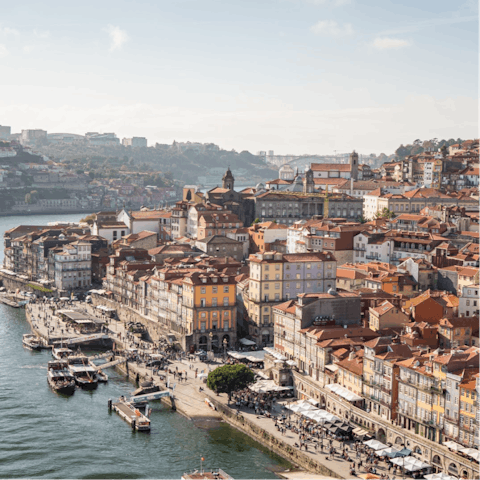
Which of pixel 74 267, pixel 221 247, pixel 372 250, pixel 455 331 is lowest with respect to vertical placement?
pixel 74 267

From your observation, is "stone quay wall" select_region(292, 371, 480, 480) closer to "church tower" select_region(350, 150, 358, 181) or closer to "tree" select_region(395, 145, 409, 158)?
"church tower" select_region(350, 150, 358, 181)

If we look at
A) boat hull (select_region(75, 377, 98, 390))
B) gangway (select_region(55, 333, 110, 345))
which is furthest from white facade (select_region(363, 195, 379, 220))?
boat hull (select_region(75, 377, 98, 390))

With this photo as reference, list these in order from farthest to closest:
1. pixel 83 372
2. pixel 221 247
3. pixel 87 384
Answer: pixel 221 247 < pixel 83 372 < pixel 87 384

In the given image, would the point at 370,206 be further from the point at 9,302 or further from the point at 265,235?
the point at 9,302

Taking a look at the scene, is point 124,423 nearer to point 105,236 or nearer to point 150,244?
point 150,244

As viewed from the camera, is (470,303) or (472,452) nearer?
(472,452)

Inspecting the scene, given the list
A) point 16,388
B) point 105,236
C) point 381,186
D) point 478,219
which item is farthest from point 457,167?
point 16,388

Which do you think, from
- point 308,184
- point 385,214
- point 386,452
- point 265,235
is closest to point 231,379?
point 386,452
